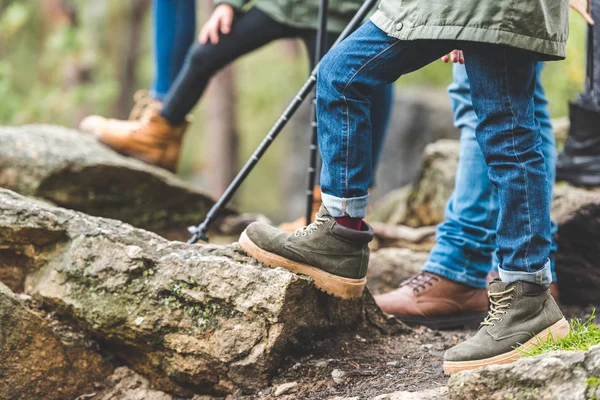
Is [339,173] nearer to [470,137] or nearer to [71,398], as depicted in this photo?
[470,137]

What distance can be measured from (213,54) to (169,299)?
5.23ft

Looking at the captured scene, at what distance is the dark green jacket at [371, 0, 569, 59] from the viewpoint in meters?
1.94

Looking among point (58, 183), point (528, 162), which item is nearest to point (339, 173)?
point (528, 162)

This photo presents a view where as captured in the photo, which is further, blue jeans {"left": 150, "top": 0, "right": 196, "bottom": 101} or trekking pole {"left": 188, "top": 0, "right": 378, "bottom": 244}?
blue jeans {"left": 150, "top": 0, "right": 196, "bottom": 101}

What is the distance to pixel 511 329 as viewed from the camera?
213 cm

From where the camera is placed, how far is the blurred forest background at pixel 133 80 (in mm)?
8586

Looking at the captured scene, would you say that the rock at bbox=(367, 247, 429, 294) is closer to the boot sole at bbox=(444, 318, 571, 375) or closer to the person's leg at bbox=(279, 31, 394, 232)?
the person's leg at bbox=(279, 31, 394, 232)

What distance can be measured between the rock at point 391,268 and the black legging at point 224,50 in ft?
3.28

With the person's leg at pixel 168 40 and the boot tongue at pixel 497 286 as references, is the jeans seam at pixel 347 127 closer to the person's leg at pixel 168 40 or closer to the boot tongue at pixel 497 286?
the boot tongue at pixel 497 286

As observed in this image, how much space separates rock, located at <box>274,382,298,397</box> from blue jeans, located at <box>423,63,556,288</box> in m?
0.88

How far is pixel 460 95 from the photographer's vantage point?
9.49 ft

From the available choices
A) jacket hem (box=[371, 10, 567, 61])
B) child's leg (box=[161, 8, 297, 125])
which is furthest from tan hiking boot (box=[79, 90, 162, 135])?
jacket hem (box=[371, 10, 567, 61])

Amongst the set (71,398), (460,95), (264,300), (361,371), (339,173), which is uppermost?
(460,95)

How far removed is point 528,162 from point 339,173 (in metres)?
0.59
